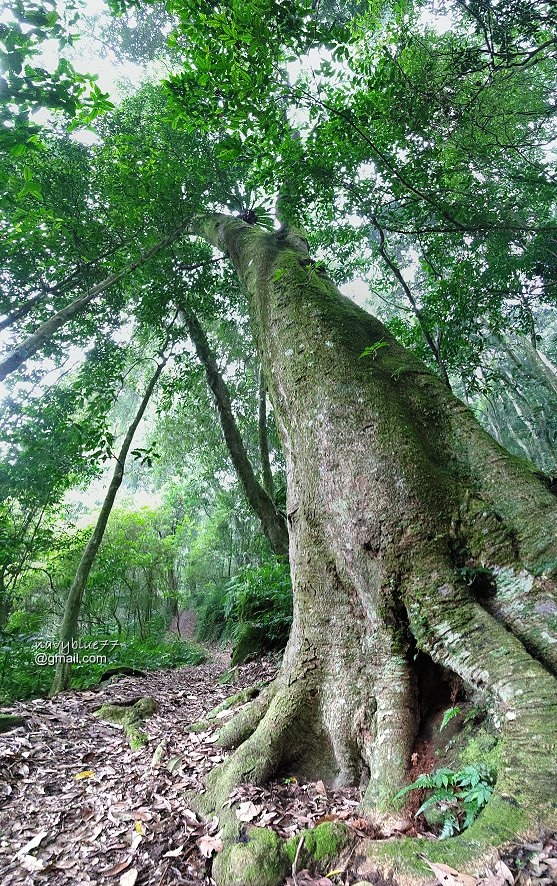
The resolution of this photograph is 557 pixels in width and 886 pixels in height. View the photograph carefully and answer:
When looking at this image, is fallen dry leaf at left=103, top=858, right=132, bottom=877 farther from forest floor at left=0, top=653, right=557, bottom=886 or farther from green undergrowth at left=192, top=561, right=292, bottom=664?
green undergrowth at left=192, top=561, right=292, bottom=664

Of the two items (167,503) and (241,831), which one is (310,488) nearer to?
(241,831)

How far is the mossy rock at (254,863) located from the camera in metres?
1.87

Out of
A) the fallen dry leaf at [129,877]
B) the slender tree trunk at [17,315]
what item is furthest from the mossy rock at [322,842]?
the slender tree trunk at [17,315]

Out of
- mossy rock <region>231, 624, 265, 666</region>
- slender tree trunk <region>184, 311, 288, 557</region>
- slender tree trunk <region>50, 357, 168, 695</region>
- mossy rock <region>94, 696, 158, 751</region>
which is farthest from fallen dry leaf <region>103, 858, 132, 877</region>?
slender tree trunk <region>184, 311, 288, 557</region>

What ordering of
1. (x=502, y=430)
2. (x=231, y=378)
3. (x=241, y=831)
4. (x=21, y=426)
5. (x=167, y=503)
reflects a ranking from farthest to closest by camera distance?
(x=502, y=430) → (x=167, y=503) → (x=231, y=378) → (x=21, y=426) → (x=241, y=831)

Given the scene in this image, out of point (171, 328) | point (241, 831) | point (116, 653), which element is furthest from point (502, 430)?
point (241, 831)

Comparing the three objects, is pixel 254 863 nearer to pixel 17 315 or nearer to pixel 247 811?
pixel 247 811

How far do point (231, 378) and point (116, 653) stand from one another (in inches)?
284

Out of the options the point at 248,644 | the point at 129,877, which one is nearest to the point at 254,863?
the point at 129,877

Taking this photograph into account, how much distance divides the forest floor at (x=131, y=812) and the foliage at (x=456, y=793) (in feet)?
0.51

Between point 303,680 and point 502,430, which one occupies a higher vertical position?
point 502,430

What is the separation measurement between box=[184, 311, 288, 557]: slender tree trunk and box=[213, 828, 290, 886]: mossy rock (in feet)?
20.4

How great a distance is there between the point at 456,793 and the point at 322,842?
0.61m

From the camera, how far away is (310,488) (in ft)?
10.7
